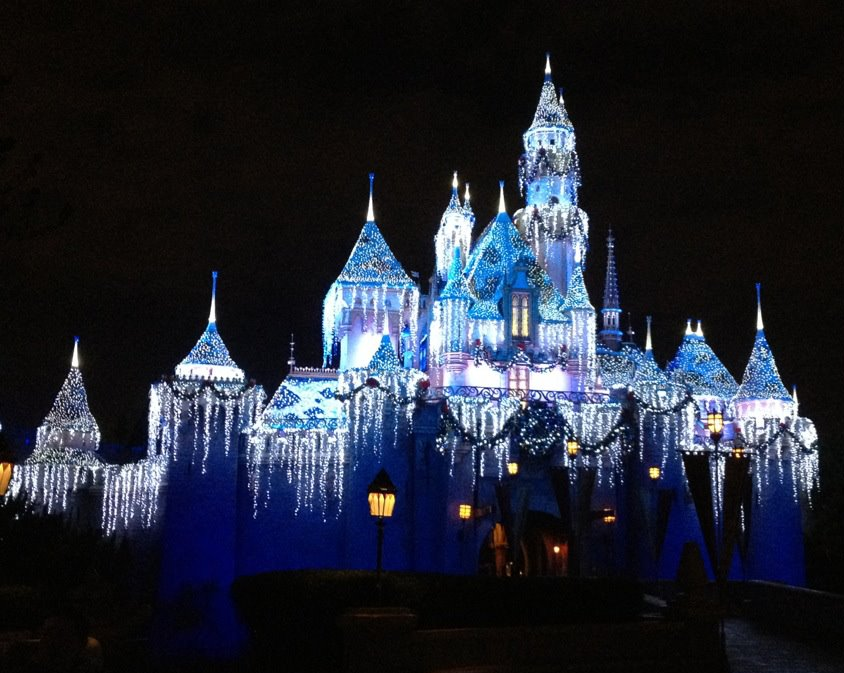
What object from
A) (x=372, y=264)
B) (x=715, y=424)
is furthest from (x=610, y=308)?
(x=715, y=424)

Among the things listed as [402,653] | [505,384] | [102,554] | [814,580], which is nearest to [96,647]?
[402,653]

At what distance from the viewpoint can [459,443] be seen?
31266 millimetres

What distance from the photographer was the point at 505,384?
33.3m

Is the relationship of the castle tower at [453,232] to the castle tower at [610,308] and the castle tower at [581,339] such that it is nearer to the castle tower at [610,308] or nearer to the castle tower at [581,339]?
the castle tower at [581,339]

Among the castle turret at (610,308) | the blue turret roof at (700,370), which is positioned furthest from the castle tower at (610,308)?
the blue turret roof at (700,370)

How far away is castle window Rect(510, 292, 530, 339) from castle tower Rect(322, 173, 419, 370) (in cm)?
391

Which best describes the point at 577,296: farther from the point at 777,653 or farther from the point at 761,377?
the point at 777,653

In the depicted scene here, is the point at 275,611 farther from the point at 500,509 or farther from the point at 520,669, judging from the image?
the point at 500,509

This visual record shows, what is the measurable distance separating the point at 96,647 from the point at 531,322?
2512 cm

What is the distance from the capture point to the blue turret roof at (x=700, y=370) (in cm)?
3828

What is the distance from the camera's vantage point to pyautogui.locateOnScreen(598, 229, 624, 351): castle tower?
41.3 m

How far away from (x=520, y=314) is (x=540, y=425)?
4.00 meters

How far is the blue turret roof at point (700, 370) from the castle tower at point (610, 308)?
8.11 feet

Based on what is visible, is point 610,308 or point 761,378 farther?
point 610,308
